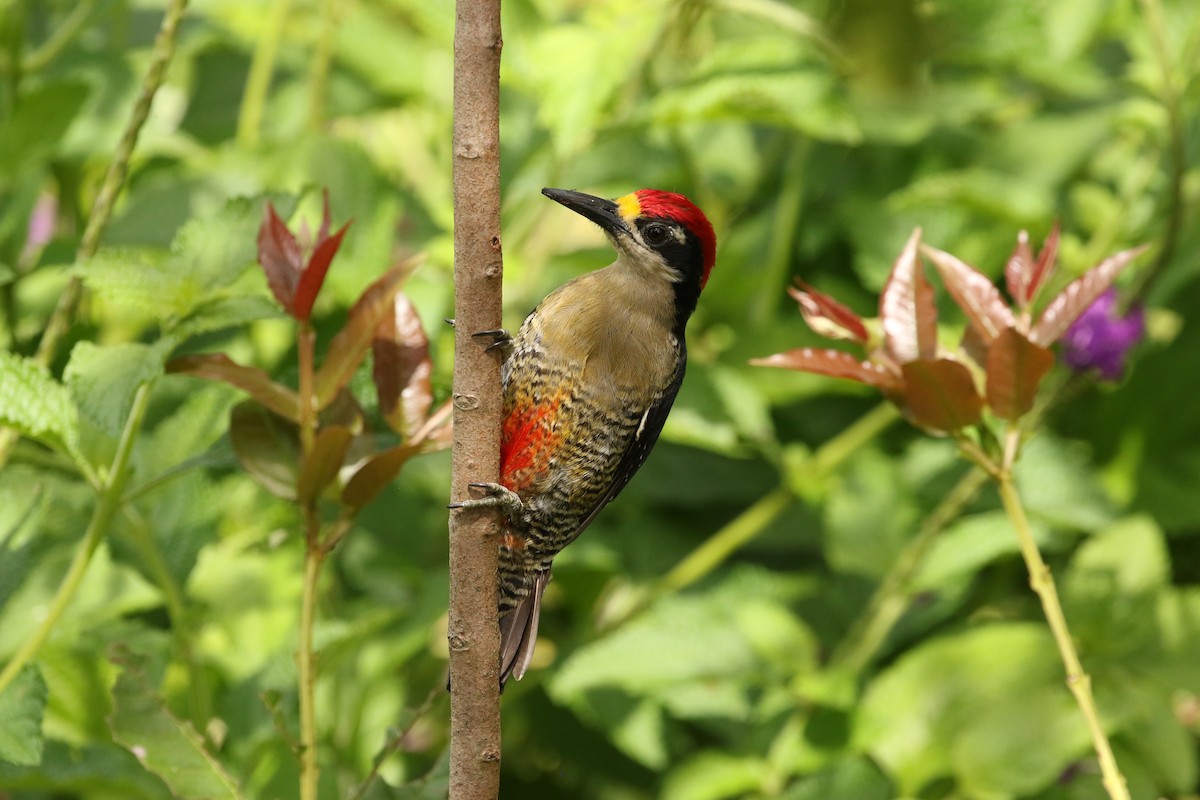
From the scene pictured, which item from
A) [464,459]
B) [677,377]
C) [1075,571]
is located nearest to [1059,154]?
[1075,571]

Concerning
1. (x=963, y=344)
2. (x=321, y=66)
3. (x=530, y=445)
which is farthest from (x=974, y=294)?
(x=321, y=66)

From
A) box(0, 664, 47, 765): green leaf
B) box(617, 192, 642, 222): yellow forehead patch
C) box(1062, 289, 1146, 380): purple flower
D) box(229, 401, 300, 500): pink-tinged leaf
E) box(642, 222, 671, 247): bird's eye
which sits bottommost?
box(0, 664, 47, 765): green leaf

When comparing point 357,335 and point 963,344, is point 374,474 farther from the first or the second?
point 963,344

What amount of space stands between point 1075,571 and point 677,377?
83cm

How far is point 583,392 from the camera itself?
1912 millimetres

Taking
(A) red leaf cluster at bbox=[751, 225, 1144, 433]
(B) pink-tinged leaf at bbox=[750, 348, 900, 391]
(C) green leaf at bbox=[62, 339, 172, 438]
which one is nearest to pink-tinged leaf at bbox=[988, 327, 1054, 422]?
(A) red leaf cluster at bbox=[751, 225, 1144, 433]

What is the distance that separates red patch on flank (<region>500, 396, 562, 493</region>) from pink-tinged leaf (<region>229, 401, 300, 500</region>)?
1.45ft

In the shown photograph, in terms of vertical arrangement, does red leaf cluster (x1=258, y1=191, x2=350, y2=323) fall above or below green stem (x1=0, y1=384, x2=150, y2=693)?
above

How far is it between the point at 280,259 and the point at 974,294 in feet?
2.48

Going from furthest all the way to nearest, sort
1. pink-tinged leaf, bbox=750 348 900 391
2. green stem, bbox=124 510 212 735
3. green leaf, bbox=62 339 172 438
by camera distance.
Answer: green stem, bbox=124 510 212 735
pink-tinged leaf, bbox=750 348 900 391
green leaf, bbox=62 339 172 438

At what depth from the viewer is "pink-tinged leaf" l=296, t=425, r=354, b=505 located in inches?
55.4

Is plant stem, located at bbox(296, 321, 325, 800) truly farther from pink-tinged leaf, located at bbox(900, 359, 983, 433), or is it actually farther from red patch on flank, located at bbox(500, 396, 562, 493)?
pink-tinged leaf, located at bbox(900, 359, 983, 433)

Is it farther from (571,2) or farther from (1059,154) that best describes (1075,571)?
(571,2)

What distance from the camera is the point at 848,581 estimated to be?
2457 millimetres
